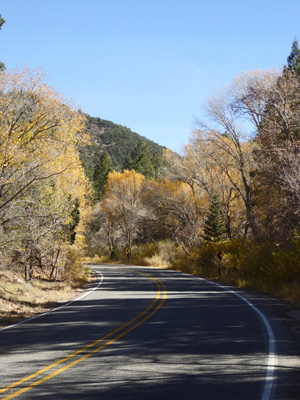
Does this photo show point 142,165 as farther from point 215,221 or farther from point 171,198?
point 215,221

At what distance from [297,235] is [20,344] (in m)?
13.9

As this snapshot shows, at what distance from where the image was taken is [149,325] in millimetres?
11344

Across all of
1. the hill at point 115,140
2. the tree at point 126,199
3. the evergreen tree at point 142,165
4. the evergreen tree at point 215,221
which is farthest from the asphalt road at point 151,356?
the hill at point 115,140

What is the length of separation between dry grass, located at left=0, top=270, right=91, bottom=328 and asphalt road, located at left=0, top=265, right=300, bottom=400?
1.26 metres

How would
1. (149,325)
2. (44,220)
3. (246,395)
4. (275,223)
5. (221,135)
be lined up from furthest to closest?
(221,135) < (275,223) < (44,220) < (149,325) < (246,395)

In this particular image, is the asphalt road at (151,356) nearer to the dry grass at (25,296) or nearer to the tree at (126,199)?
the dry grass at (25,296)

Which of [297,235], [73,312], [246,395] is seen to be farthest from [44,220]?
[246,395]

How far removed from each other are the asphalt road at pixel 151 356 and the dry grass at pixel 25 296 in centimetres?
126

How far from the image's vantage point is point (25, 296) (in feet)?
58.6

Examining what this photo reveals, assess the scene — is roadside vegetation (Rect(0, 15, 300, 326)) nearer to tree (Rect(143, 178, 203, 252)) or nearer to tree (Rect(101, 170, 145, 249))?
tree (Rect(143, 178, 203, 252))

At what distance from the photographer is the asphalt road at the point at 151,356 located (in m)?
5.92

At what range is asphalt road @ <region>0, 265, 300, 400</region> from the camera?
233 inches

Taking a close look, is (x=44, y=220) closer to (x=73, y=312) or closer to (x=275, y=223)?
(x=73, y=312)

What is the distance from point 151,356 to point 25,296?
11.3 m
